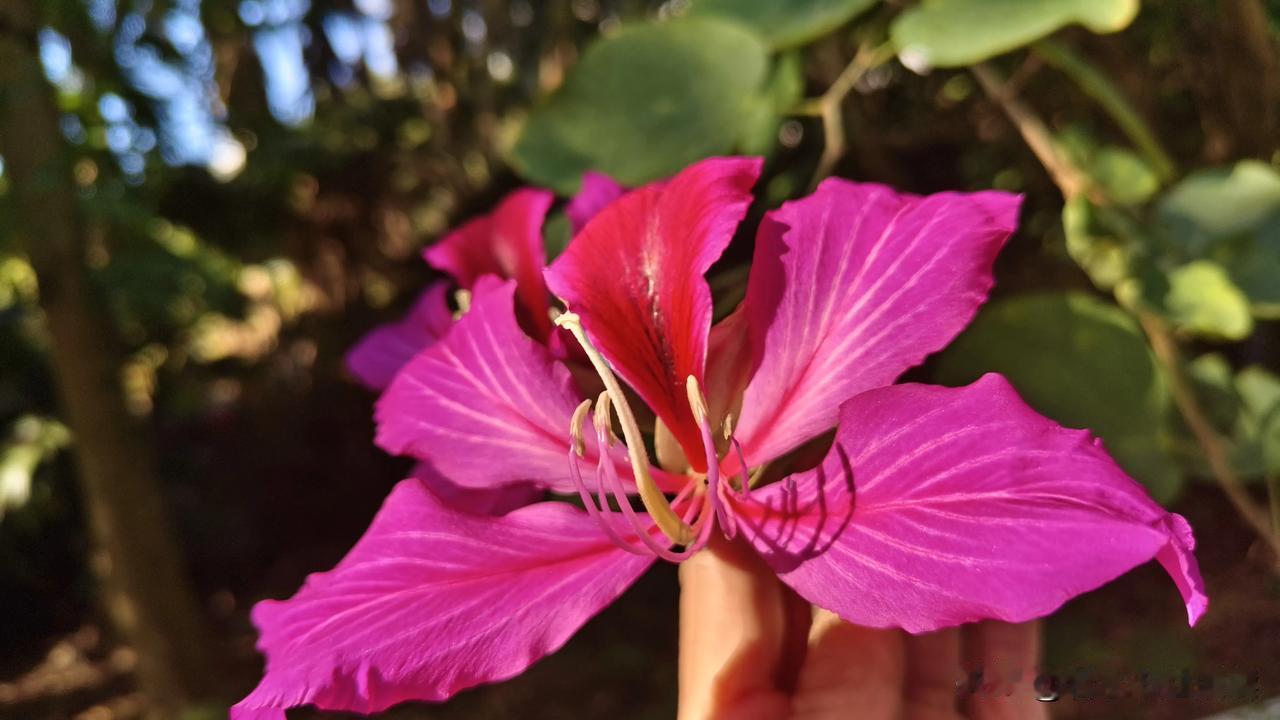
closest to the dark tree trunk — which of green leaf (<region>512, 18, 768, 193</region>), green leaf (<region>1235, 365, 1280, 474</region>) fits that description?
green leaf (<region>512, 18, 768, 193</region>)

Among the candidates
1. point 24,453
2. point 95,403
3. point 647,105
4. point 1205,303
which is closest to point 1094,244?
point 1205,303

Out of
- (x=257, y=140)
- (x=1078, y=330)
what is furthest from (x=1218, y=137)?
(x=257, y=140)

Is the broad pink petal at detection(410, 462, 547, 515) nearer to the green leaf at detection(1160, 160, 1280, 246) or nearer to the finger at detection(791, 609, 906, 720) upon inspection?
the finger at detection(791, 609, 906, 720)

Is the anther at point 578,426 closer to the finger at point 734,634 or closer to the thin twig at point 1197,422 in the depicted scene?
the finger at point 734,634

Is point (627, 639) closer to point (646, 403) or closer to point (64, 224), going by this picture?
point (64, 224)

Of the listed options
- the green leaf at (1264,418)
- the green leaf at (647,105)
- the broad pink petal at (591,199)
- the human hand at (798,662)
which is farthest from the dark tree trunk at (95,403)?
the green leaf at (1264,418)

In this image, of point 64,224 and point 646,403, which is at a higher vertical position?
point 64,224

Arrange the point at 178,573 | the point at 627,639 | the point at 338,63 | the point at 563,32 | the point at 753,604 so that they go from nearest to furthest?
the point at 753,604 < the point at 178,573 < the point at 627,639 < the point at 563,32 < the point at 338,63
